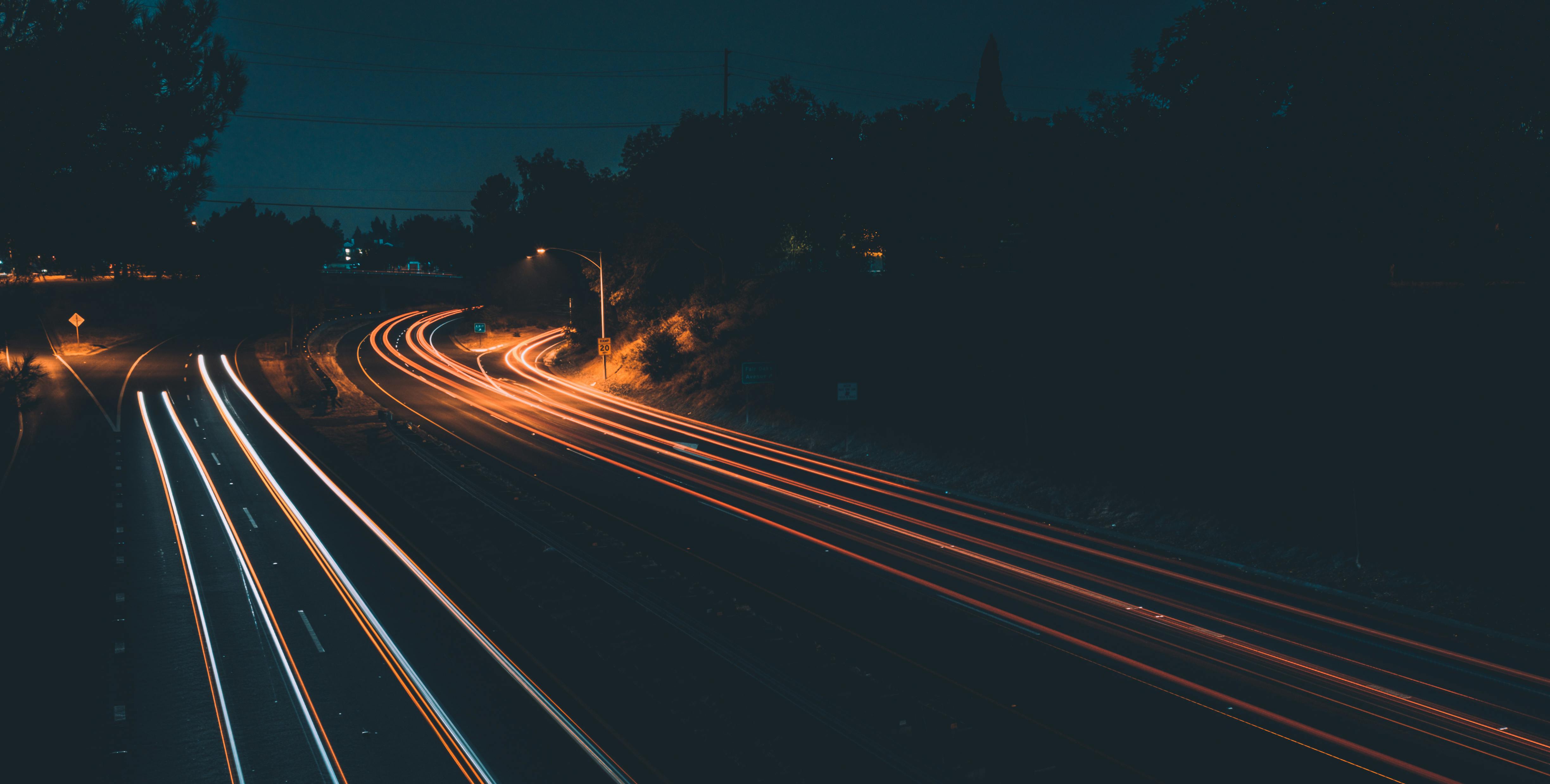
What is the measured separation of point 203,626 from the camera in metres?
14.4

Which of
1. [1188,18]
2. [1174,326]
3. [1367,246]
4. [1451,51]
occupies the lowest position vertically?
[1174,326]

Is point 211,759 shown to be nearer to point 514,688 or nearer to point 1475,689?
point 514,688

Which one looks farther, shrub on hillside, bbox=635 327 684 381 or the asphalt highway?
shrub on hillside, bbox=635 327 684 381

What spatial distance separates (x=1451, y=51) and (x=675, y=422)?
30472 millimetres

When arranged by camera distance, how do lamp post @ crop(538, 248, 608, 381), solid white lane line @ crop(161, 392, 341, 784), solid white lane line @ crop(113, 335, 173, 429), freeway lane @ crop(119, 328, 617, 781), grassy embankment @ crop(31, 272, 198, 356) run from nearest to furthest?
freeway lane @ crop(119, 328, 617, 781)
solid white lane line @ crop(161, 392, 341, 784)
solid white lane line @ crop(113, 335, 173, 429)
lamp post @ crop(538, 248, 608, 381)
grassy embankment @ crop(31, 272, 198, 356)

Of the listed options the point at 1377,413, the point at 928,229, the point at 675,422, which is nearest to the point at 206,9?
the point at 1377,413

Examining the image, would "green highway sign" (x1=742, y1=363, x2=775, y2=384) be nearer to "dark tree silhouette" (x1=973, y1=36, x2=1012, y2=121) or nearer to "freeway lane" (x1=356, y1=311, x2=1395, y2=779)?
"freeway lane" (x1=356, y1=311, x2=1395, y2=779)

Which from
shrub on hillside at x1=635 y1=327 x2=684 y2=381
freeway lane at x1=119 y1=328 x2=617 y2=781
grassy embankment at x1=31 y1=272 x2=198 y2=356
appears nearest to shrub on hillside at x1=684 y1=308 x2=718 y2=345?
shrub on hillside at x1=635 y1=327 x2=684 y2=381

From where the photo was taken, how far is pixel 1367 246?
21516 millimetres

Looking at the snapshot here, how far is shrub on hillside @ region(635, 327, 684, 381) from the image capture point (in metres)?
48.2

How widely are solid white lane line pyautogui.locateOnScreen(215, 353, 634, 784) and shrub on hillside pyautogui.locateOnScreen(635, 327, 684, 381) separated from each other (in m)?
23.8

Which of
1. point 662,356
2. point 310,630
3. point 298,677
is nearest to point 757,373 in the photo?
point 662,356

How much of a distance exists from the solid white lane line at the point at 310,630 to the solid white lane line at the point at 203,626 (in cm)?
134

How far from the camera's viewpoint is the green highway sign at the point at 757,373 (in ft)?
113
